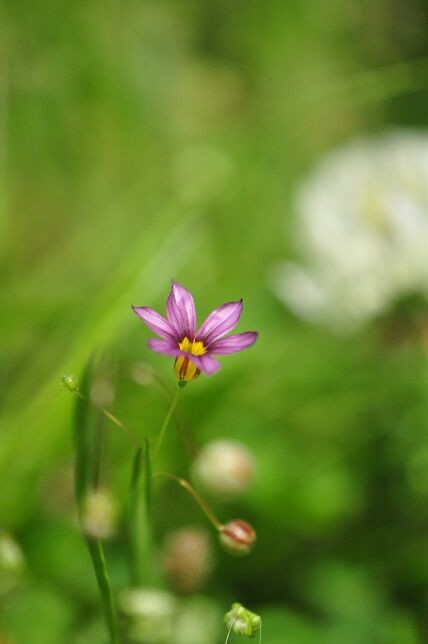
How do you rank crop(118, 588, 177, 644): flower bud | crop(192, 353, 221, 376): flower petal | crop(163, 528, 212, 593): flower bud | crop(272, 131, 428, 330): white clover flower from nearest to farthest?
crop(192, 353, 221, 376): flower petal → crop(118, 588, 177, 644): flower bud → crop(163, 528, 212, 593): flower bud → crop(272, 131, 428, 330): white clover flower

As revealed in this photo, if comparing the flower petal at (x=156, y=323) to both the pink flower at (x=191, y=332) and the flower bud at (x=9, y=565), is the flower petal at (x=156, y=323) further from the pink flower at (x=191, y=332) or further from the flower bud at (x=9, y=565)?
the flower bud at (x=9, y=565)

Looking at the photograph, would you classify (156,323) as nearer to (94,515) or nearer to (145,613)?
(94,515)

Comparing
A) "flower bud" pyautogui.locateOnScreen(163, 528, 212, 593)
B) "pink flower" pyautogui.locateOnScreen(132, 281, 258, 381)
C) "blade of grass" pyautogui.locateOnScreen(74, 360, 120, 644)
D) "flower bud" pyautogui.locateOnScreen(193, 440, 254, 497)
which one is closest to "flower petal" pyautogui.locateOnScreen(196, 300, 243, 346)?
"pink flower" pyautogui.locateOnScreen(132, 281, 258, 381)

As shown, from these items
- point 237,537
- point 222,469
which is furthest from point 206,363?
point 222,469

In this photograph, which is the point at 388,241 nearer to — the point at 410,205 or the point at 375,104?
the point at 410,205

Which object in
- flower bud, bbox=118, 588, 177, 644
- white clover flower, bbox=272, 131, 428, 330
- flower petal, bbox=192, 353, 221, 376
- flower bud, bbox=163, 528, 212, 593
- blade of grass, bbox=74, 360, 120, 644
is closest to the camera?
flower petal, bbox=192, 353, 221, 376

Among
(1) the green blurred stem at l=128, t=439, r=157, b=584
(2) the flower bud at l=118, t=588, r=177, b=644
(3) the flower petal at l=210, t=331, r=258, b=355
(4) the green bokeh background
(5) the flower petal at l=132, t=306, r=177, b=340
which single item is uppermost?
(4) the green bokeh background

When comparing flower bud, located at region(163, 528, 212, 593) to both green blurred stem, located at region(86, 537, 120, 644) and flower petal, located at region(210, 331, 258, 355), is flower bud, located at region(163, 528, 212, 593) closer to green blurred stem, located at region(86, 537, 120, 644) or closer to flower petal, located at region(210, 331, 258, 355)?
green blurred stem, located at region(86, 537, 120, 644)

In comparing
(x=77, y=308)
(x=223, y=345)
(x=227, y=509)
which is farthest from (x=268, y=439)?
(x=223, y=345)
